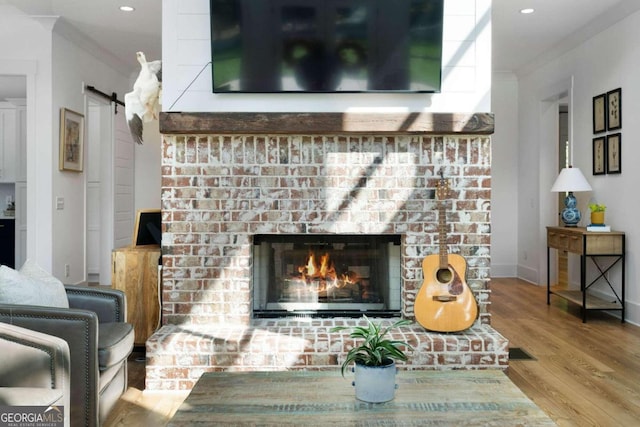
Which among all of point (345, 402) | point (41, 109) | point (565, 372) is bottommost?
point (565, 372)

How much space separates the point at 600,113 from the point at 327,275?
3155mm

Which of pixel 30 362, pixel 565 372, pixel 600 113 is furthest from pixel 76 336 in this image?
pixel 600 113

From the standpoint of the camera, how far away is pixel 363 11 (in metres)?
3.08

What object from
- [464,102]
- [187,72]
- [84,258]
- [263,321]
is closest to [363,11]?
[464,102]

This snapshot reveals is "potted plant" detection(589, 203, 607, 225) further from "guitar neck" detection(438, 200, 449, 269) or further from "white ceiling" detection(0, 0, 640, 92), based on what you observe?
"guitar neck" detection(438, 200, 449, 269)

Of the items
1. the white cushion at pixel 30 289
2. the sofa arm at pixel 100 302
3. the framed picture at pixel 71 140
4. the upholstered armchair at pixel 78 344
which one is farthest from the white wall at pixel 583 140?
the framed picture at pixel 71 140

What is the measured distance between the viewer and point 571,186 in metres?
4.82

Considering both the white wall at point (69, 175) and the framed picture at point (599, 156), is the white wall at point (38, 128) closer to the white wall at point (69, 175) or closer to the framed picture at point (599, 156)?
the white wall at point (69, 175)

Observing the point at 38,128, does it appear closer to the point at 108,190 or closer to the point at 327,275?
the point at 108,190

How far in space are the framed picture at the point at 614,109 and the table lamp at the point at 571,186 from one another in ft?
1.59

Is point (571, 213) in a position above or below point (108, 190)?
below

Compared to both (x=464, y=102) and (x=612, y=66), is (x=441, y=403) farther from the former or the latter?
(x=612, y=66)

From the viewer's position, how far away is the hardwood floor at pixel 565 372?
2518 mm

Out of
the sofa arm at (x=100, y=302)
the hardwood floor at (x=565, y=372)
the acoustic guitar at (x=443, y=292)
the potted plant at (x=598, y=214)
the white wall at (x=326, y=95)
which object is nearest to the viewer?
the hardwood floor at (x=565, y=372)
